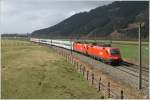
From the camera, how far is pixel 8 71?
117 feet

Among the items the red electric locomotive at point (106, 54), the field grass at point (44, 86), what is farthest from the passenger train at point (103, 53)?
the field grass at point (44, 86)

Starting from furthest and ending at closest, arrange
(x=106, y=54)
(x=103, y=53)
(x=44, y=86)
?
(x=103, y=53) < (x=106, y=54) < (x=44, y=86)

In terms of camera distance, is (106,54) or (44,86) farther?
(106,54)

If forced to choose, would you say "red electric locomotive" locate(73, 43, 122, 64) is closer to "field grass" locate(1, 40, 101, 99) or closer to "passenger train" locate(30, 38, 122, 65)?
"passenger train" locate(30, 38, 122, 65)

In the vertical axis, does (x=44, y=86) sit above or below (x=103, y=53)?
below

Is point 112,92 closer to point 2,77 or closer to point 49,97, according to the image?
point 49,97

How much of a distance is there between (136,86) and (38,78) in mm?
9599

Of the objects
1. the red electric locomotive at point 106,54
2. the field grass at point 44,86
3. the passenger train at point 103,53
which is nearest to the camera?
the field grass at point 44,86

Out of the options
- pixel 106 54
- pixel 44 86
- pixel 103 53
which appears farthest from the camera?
pixel 103 53

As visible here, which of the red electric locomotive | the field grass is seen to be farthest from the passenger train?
the field grass

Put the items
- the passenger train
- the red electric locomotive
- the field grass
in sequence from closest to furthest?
the field grass → the red electric locomotive → the passenger train

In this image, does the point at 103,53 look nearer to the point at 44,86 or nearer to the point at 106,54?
the point at 106,54

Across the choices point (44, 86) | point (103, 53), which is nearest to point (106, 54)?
point (103, 53)

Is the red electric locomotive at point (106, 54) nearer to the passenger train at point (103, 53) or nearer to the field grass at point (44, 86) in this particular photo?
the passenger train at point (103, 53)
